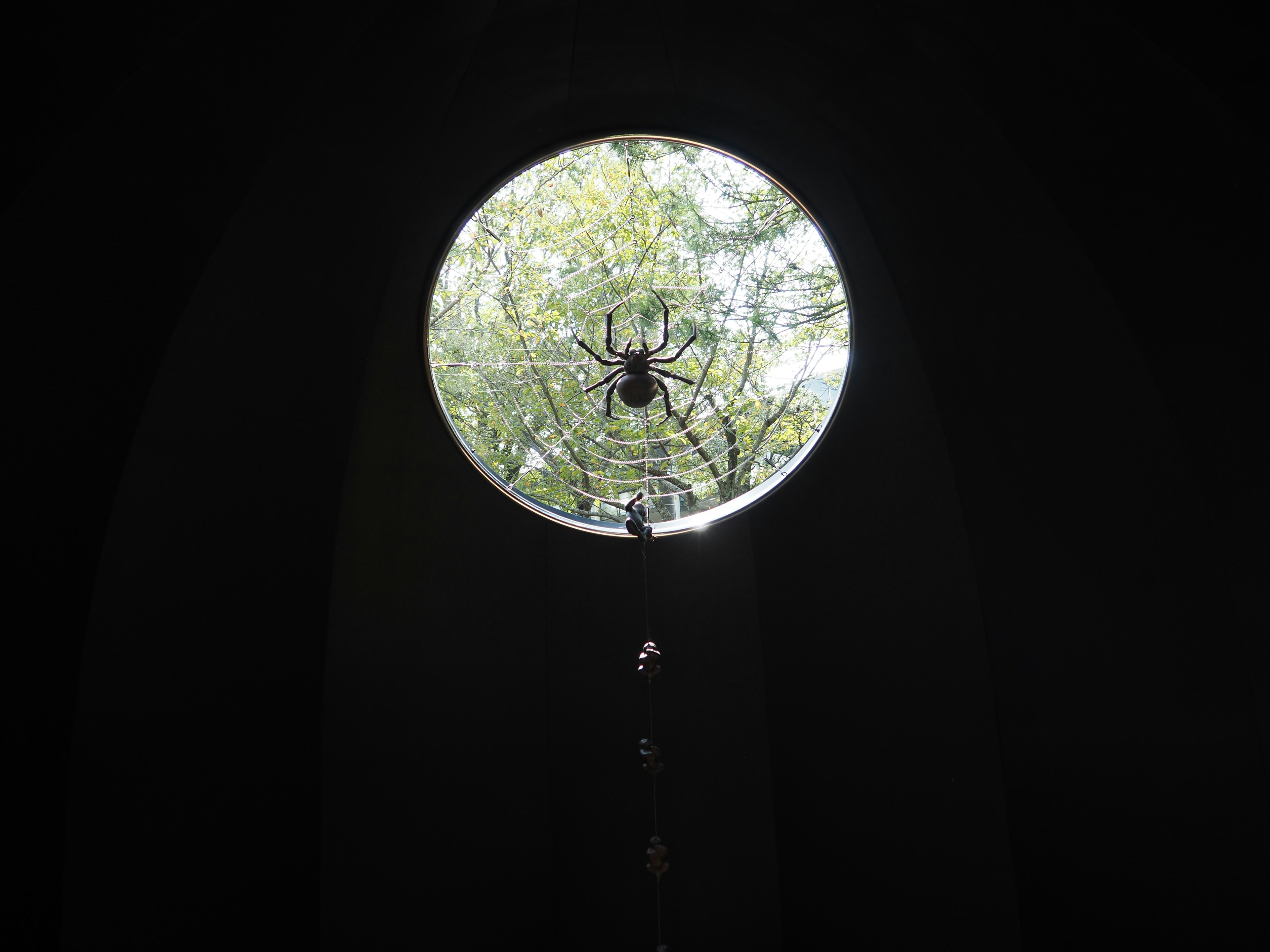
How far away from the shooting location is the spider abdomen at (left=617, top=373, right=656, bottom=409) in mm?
3729

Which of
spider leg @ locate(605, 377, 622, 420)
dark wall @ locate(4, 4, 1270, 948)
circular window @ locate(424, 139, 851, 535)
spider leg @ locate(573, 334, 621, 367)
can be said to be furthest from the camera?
circular window @ locate(424, 139, 851, 535)

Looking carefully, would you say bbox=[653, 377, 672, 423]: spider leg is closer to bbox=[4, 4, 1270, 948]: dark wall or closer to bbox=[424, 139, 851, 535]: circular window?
bbox=[424, 139, 851, 535]: circular window

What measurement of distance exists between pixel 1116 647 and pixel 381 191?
10.5 feet

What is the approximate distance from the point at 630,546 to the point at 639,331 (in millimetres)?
1390

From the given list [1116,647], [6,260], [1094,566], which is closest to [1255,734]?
[1116,647]

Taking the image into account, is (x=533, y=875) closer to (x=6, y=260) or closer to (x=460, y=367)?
(x=460, y=367)

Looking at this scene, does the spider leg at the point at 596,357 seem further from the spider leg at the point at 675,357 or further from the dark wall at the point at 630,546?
the dark wall at the point at 630,546

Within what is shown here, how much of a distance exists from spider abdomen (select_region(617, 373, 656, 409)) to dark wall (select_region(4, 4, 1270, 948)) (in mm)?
719

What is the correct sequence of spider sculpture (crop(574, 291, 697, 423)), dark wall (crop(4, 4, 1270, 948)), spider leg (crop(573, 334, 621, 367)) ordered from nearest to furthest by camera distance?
dark wall (crop(4, 4, 1270, 948)), spider leg (crop(573, 334, 621, 367)), spider sculpture (crop(574, 291, 697, 423))

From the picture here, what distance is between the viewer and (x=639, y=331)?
16.4 ft

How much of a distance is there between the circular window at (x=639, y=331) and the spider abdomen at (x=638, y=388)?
6.4 inches

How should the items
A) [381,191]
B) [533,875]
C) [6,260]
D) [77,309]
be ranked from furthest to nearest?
[533,875] → [381,191] → [77,309] → [6,260]

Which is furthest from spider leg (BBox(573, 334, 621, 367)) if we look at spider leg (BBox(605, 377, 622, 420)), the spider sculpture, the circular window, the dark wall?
the dark wall

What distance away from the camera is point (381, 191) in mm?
3457
